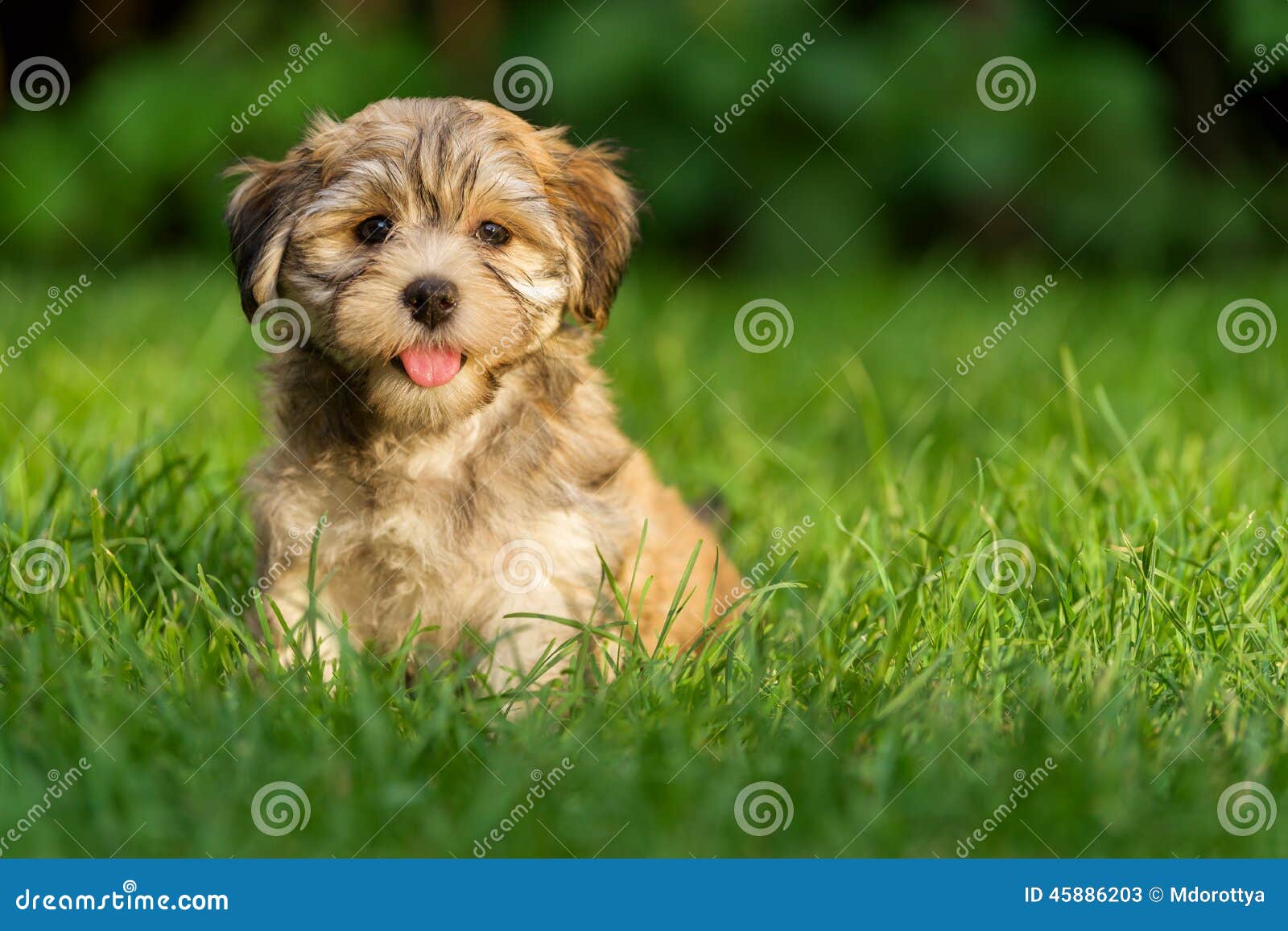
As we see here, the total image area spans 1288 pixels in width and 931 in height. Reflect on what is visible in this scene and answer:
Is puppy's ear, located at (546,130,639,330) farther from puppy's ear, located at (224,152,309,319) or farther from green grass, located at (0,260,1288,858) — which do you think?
green grass, located at (0,260,1288,858)

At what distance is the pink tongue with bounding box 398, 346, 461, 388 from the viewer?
325cm

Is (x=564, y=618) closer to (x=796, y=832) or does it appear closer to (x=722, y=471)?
(x=796, y=832)

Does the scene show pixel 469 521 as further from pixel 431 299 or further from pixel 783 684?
→ pixel 783 684

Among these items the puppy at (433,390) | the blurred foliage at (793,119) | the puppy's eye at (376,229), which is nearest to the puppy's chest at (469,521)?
the puppy at (433,390)

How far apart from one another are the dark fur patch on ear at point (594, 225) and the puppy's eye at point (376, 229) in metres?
0.46

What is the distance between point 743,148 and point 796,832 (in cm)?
753

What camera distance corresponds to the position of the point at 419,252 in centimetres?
324

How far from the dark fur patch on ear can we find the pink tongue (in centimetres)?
41

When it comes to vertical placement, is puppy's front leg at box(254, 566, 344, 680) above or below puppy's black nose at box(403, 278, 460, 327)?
below

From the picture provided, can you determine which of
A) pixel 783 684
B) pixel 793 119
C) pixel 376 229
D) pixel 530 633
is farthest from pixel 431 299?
pixel 793 119

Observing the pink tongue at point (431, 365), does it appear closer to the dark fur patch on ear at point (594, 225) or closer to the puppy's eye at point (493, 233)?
the puppy's eye at point (493, 233)

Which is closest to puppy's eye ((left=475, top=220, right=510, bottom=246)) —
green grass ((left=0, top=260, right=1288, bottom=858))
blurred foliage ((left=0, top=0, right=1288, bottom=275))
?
green grass ((left=0, top=260, right=1288, bottom=858))

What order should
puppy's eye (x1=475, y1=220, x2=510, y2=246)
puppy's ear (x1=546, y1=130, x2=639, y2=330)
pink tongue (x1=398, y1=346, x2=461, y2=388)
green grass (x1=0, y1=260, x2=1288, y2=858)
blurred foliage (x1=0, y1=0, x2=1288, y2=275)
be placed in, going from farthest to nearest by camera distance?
blurred foliage (x1=0, y1=0, x2=1288, y2=275) < puppy's ear (x1=546, y1=130, x2=639, y2=330) < puppy's eye (x1=475, y1=220, x2=510, y2=246) < pink tongue (x1=398, y1=346, x2=461, y2=388) < green grass (x1=0, y1=260, x2=1288, y2=858)

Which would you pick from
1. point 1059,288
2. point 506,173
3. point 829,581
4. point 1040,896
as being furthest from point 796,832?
point 1059,288
